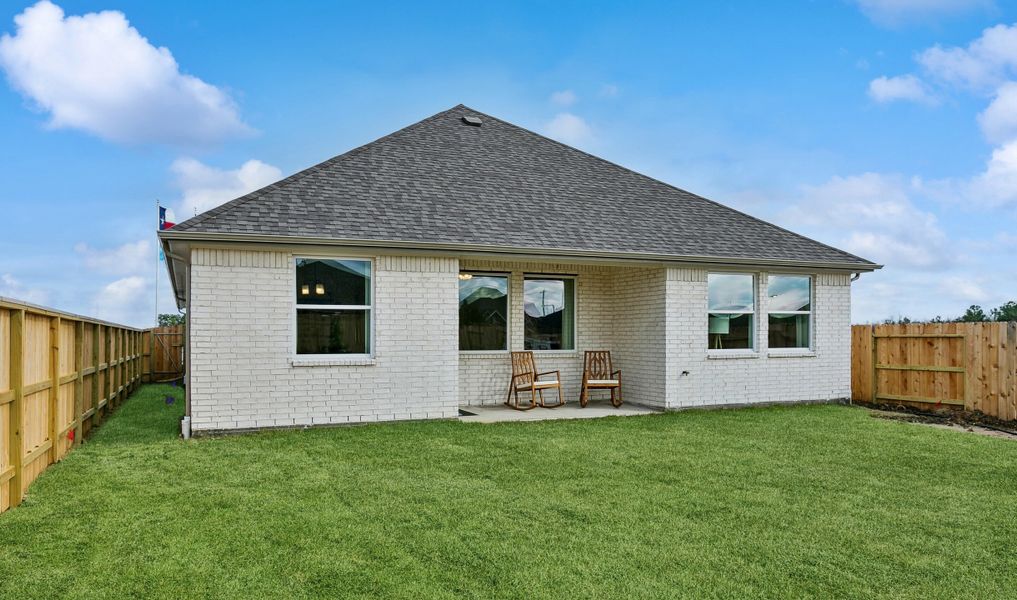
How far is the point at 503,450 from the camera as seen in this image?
7172 mm

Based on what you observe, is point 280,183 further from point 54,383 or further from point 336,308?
point 54,383

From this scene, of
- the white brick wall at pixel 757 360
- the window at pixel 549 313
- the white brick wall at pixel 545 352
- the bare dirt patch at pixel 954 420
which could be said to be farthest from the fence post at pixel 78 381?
the bare dirt patch at pixel 954 420

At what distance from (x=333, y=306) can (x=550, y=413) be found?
393 cm

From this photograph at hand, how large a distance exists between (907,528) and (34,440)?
7421mm

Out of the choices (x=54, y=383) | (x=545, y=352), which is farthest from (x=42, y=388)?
(x=545, y=352)

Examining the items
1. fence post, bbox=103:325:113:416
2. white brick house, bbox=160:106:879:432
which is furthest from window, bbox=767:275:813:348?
fence post, bbox=103:325:113:416

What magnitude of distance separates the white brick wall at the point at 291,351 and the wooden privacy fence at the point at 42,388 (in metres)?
1.35

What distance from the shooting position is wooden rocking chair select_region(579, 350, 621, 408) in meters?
10.9

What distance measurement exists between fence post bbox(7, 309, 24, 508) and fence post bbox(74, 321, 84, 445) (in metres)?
2.77

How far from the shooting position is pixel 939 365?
11289mm

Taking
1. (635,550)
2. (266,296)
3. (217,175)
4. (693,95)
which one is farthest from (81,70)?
(693,95)

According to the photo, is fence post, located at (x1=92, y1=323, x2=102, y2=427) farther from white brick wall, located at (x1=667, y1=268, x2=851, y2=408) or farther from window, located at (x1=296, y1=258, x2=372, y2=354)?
white brick wall, located at (x1=667, y1=268, x2=851, y2=408)

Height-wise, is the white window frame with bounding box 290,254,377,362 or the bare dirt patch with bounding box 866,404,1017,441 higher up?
the white window frame with bounding box 290,254,377,362

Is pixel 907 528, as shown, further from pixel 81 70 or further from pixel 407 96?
pixel 407 96
